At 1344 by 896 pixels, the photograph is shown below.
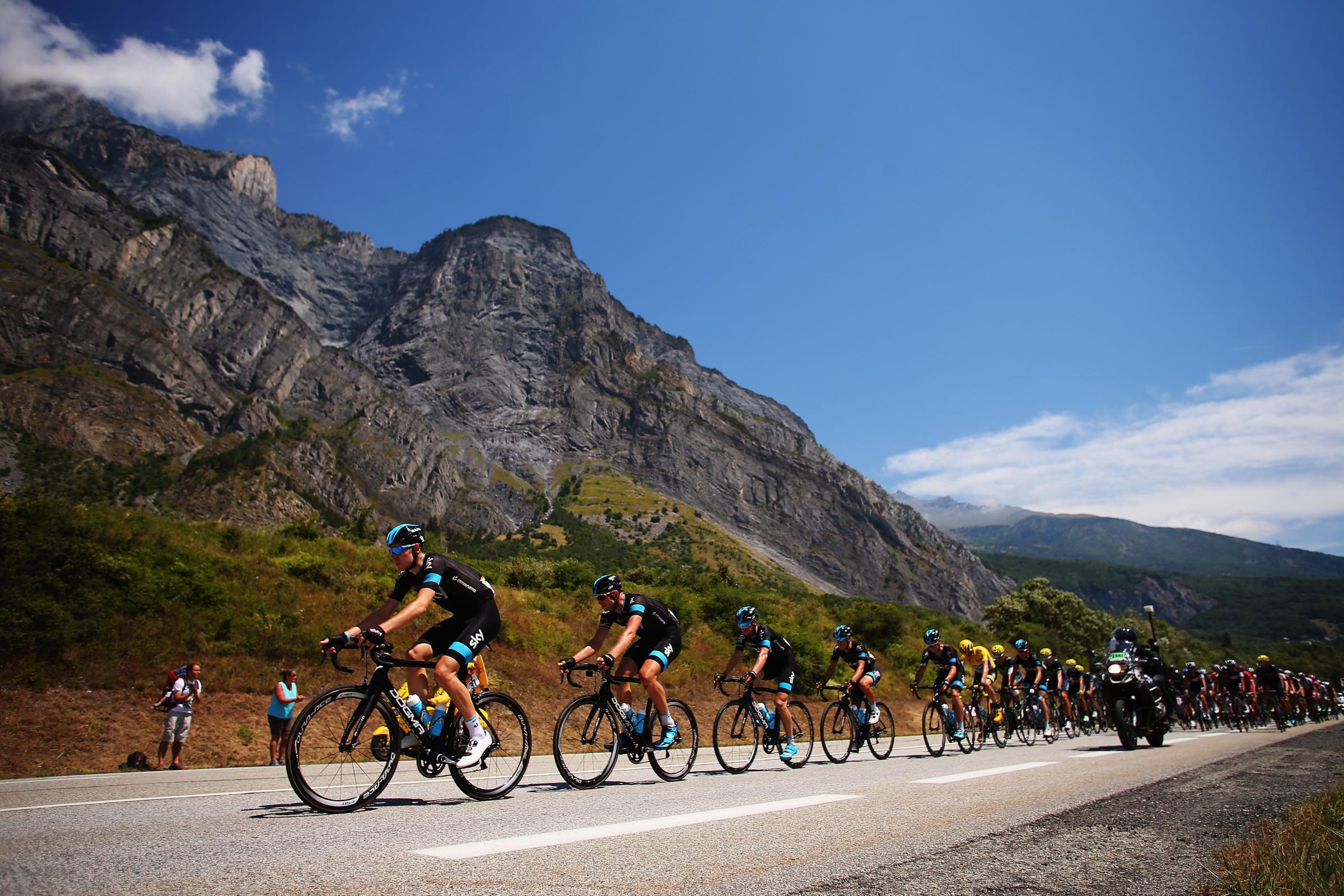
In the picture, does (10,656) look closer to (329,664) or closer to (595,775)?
(329,664)

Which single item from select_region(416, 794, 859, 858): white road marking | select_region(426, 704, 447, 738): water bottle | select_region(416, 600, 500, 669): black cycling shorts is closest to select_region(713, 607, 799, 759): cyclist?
select_region(416, 794, 859, 858): white road marking

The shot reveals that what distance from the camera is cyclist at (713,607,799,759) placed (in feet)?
33.9

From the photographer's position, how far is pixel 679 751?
868 cm

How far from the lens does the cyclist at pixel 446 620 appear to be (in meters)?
6.27

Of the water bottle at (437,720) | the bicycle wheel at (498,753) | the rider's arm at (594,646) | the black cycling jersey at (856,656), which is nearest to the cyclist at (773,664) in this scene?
the black cycling jersey at (856,656)

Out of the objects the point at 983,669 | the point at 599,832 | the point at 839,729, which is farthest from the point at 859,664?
the point at 599,832

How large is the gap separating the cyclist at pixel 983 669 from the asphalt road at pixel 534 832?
4664 mm

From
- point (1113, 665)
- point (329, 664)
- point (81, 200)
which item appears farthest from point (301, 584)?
point (81, 200)

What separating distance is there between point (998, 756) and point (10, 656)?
18.8 m

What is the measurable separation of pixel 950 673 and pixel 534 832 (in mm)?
10497

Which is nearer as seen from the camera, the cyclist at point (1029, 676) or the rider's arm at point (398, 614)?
the rider's arm at point (398, 614)

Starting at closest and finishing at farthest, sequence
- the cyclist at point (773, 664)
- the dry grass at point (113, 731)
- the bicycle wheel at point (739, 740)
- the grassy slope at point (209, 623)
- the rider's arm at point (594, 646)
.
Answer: the rider's arm at point (594, 646), the bicycle wheel at point (739, 740), the cyclist at point (773, 664), the dry grass at point (113, 731), the grassy slope at point (209, 623)

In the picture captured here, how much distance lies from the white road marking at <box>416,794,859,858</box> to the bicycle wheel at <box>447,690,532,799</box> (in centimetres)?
207

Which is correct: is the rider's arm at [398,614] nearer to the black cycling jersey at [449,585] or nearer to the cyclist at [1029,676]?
the black cycling jersey at [449,585]
